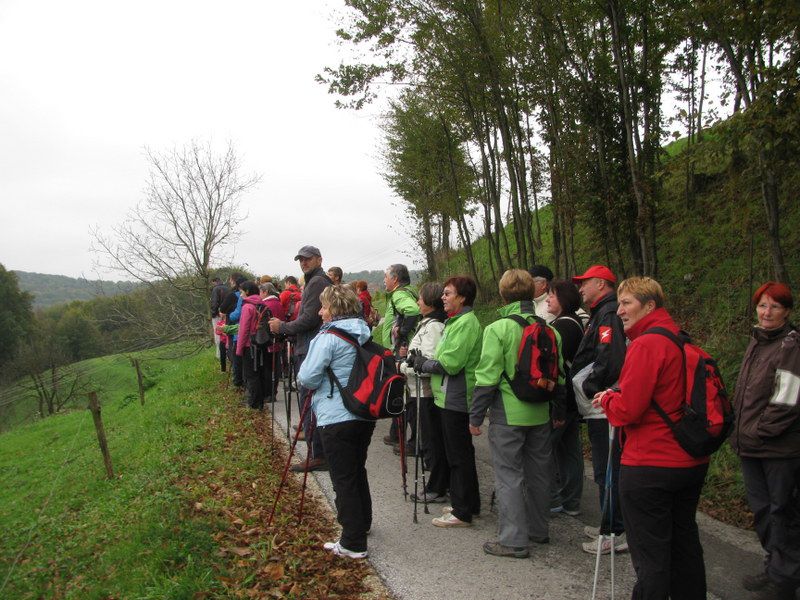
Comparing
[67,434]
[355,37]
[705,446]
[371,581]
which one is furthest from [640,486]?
[67,434]

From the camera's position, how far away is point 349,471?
4535 millimetres

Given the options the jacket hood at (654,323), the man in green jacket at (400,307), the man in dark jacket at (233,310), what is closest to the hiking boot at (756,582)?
the jacket hood at (654,323)

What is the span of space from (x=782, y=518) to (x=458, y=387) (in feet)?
7.76

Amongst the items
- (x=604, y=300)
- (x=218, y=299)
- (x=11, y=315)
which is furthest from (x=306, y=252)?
(x=11, y=315)

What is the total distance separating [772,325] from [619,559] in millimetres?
1961

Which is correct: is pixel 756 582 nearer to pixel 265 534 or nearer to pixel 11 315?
pixel 265 534

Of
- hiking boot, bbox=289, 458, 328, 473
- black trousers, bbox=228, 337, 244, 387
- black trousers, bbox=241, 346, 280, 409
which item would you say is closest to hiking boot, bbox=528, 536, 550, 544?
hiking boot, bbox=289, 458, 328, 473

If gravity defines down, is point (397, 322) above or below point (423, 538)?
above

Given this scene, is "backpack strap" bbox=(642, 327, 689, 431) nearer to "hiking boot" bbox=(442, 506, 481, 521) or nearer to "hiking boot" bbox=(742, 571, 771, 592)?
"hiking boot" bbox=(742, 571, 771, 592)

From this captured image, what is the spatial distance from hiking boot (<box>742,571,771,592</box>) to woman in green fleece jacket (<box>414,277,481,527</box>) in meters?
2.00

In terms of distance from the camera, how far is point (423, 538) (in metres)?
4.93

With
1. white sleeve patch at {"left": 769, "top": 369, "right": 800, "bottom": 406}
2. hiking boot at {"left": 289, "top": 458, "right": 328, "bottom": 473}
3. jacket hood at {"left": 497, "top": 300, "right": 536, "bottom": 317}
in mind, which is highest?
jacket hood at {"left": 497, "top": 300, "right": 536, "bottom": 317}

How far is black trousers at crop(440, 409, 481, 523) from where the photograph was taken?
507 centimetres

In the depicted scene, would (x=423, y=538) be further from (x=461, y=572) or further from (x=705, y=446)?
(x=705, y=446)
